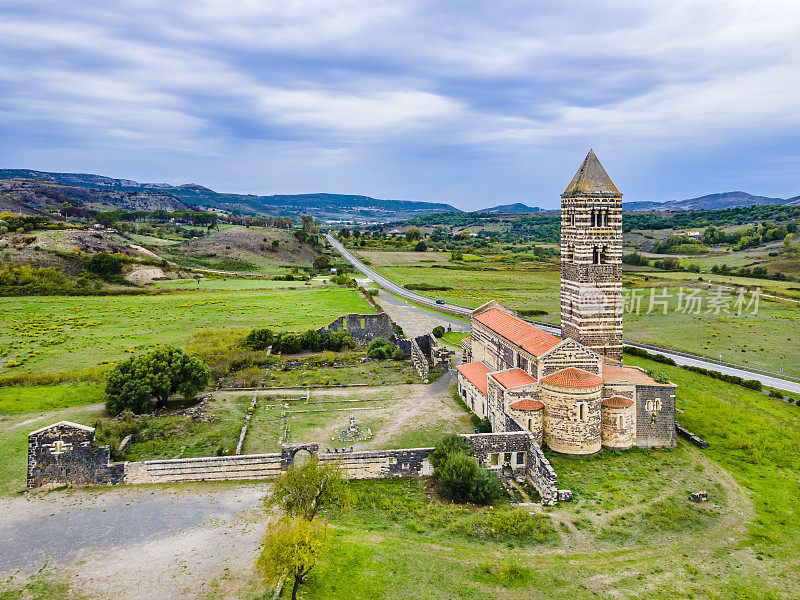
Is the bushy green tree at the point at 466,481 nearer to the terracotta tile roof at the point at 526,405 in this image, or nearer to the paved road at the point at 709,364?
the terracotta tile roof at the point at 526,405

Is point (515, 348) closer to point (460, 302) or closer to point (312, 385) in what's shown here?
point (312, 385)

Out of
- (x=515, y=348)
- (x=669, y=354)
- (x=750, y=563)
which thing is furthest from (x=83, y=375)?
(x=669, y=354)

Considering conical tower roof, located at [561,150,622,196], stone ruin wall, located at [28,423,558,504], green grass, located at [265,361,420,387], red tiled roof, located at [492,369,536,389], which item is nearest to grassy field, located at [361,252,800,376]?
conical tower roof, located at [561,150,622,196]

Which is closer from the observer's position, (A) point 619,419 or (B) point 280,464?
(B) point 280,464

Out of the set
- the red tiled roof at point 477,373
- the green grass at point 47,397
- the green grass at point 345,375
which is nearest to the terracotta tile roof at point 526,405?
the red tiled roof at point 477,373

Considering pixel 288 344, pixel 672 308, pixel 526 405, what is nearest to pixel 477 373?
pixel 526 405

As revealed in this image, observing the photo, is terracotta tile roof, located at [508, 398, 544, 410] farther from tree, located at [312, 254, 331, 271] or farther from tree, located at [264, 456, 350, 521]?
tree, located at [312, 254, 331, 271]
